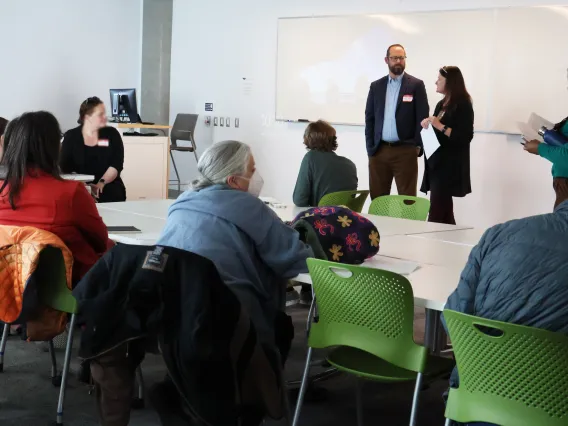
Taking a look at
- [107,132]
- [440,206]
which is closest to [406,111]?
[440,206]

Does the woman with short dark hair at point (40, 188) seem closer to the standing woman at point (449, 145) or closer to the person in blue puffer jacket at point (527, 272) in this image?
the person in blue puffer jacket at point (527, 272)

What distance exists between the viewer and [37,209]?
3.77m

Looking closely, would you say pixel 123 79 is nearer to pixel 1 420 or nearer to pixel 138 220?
pixel 138 220

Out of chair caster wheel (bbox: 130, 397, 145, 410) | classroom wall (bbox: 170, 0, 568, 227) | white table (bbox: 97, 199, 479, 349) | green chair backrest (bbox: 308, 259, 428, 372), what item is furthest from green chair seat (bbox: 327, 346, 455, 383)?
classroom wall (bbox: 170, 0, 568, 227)

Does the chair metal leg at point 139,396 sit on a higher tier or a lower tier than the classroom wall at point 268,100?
lower

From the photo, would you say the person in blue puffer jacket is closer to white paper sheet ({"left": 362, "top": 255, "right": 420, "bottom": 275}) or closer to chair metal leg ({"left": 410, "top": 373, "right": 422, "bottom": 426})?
chair metal leg ({"left": 410, "top": 373, "right": 422, "bottom": 426})

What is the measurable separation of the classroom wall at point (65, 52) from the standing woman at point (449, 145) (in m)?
5.76

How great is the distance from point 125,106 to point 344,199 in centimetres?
481

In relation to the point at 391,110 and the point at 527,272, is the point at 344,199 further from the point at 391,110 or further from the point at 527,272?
the point at 527,272

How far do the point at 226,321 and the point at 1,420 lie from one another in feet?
5.08

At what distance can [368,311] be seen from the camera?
2.97m

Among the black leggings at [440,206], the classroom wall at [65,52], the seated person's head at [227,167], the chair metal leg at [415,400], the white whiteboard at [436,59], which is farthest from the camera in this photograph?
the classroom wall at [65,52]

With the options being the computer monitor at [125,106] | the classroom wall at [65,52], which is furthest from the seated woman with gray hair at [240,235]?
the classroom wall at [65,52]

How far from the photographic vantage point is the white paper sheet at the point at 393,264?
3.37 metres
